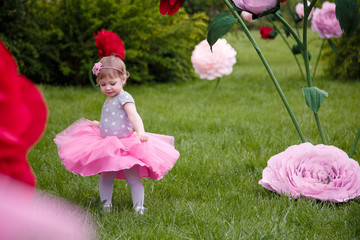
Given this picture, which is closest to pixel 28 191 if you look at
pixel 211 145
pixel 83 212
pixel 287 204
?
pixel 83 212

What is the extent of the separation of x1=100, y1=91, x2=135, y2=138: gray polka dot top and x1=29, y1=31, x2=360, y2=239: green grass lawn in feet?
1.21

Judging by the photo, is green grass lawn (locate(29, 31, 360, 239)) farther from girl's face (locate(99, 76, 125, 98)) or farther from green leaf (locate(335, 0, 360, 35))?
green leaf (locate(335, 0, 360, 35))

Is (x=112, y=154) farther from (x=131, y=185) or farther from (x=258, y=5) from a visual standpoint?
(x=258, y=5)

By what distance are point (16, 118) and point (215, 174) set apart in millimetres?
2126

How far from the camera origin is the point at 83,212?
6.20ft

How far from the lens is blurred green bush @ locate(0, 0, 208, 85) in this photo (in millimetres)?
5715

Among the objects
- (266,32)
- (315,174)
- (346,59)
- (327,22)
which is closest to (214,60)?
(266,32)

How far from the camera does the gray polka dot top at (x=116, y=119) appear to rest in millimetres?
1935

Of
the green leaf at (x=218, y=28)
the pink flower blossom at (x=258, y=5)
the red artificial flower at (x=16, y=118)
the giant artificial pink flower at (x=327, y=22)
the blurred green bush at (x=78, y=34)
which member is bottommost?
the blurred green bush at (x=78, y=34)

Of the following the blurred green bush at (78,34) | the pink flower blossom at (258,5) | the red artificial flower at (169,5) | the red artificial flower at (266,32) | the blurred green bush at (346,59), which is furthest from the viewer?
the blurred green bush at (346,59)

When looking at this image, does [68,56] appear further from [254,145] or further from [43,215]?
[43,215]

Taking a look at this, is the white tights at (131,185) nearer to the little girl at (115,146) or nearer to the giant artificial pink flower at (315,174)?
the little girl at (115,146)

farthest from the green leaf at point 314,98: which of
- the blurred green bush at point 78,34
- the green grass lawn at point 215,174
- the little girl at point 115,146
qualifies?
the blurred green bush at point 78,34

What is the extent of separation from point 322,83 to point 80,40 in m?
3.78
